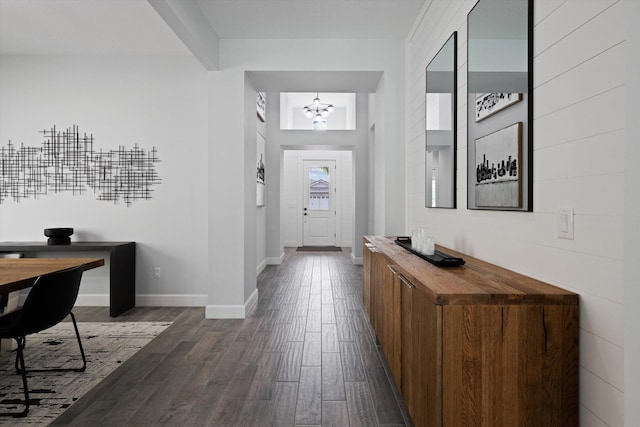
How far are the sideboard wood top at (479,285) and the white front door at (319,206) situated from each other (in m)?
8.45

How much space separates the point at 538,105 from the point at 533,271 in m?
0.70

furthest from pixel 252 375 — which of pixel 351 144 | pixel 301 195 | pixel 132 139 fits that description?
pixel 301 195

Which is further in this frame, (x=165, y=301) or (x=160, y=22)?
(x=165, y=301)

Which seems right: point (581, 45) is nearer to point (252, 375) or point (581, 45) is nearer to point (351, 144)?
→ point (252, 375)

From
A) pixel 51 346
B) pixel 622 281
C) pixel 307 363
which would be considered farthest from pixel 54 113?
pixel 622 281

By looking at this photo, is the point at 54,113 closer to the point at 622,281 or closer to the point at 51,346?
the point at 51,346

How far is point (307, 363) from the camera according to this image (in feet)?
9.29

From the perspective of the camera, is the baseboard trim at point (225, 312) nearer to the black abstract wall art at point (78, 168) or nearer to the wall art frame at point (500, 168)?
the black abstract wall art at point (78, 168)

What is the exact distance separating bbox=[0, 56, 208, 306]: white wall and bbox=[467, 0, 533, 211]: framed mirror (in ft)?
10.1

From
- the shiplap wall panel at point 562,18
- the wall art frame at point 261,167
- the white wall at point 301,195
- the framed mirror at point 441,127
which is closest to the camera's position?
the shiplap wall panel at point 562,18

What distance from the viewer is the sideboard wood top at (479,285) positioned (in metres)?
1.36

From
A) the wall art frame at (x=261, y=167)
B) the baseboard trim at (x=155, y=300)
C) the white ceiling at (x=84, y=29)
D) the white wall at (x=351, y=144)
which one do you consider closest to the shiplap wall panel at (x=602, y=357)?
the white ceiling at (x=84, y=29)

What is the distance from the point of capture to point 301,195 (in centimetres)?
1045

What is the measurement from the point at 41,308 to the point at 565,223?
2.75 m
